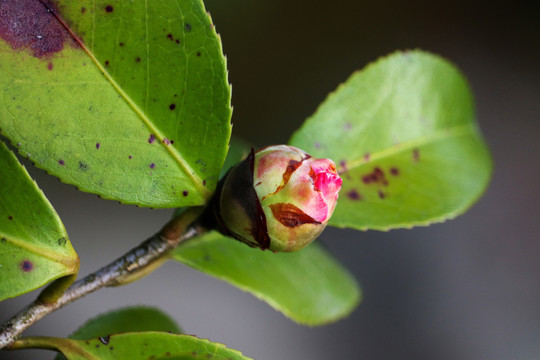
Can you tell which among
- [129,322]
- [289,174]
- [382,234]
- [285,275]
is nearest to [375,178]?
[285,275]

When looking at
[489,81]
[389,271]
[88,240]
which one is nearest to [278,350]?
[389,271]

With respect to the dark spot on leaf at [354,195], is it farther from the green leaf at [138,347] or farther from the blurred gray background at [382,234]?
the blurred gray background at [382,234]

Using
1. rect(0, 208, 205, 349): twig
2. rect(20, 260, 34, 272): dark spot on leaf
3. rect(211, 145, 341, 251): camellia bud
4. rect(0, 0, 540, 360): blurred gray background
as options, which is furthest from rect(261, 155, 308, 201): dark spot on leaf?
rect(0, 0, 540, 360): blurred gray background

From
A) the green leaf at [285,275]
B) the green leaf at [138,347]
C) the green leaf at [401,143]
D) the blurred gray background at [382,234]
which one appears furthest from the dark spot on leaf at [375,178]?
the blurred gray background at [382,234]

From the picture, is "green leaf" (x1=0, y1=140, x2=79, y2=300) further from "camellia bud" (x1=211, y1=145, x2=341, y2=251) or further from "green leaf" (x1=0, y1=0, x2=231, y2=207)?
"camellia bud" (x1=211, y1=145, x2=341, y2=251)

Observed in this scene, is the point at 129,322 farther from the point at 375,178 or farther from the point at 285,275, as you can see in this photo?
the point at 375,178

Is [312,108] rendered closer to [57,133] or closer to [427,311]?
[427,311]
